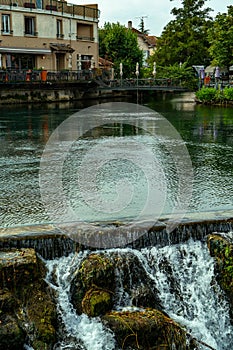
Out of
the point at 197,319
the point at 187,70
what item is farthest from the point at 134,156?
the point at 187,70

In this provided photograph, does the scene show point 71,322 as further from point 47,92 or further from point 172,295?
point 47,92

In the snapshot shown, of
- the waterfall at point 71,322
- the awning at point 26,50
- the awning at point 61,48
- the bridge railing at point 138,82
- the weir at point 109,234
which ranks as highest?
the awning at point 61,48

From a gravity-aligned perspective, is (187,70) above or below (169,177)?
above

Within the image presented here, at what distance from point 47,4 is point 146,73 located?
15959 millimetres

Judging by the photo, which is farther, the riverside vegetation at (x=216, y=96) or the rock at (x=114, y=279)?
the riverside vegetation at (x=216, y=96)

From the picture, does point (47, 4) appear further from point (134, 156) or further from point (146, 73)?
point (134, 156)

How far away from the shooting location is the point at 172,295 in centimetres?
786

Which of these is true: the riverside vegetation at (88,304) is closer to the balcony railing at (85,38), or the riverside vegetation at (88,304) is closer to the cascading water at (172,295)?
the cascading water at (172,295)

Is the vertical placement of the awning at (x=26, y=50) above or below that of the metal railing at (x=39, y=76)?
above

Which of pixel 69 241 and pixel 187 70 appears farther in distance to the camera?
pixel 187 70

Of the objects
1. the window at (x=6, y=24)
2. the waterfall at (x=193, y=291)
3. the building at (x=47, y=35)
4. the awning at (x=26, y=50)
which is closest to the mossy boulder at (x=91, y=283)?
the waterfall at (x=193, y=291)

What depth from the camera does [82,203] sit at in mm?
10359

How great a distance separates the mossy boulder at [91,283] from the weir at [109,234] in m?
0.53

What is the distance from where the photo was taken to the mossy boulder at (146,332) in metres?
6.79
